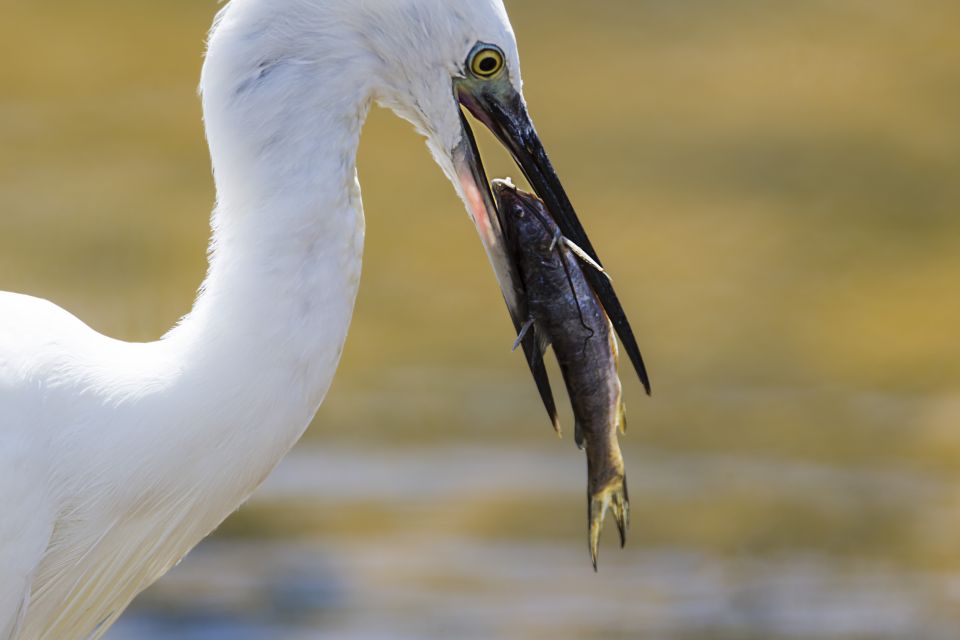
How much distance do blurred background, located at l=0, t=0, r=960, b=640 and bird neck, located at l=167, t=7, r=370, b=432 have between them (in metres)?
2.69

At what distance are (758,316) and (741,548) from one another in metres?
1.60

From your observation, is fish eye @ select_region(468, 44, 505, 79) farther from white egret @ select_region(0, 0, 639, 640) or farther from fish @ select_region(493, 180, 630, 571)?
fish @ select_region(493, 180, 630, 571)

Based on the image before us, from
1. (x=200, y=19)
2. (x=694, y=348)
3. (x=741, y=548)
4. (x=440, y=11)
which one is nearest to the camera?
(x=440, y=11)

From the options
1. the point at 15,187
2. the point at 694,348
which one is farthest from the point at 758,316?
the point at 15,187

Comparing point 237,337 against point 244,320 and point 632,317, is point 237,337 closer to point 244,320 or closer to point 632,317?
point 244,320

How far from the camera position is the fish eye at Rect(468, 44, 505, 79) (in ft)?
8.38

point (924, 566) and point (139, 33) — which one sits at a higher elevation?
point (139, 33)

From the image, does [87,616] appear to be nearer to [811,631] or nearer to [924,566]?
[811,631]

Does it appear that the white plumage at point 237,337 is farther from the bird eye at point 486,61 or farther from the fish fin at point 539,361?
the fish fin at point 539,361

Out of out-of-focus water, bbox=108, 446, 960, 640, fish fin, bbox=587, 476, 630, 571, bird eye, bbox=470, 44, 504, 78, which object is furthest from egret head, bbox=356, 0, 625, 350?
out-of-focus water, bbox=108, 446, 960, 640

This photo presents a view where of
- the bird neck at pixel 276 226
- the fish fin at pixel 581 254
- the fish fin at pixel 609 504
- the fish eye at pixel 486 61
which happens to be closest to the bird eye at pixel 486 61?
the fish eye at pixel 486 61

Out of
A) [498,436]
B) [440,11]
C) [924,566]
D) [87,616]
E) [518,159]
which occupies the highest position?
[440,11]

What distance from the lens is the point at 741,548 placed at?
562cm

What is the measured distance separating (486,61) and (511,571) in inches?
124
